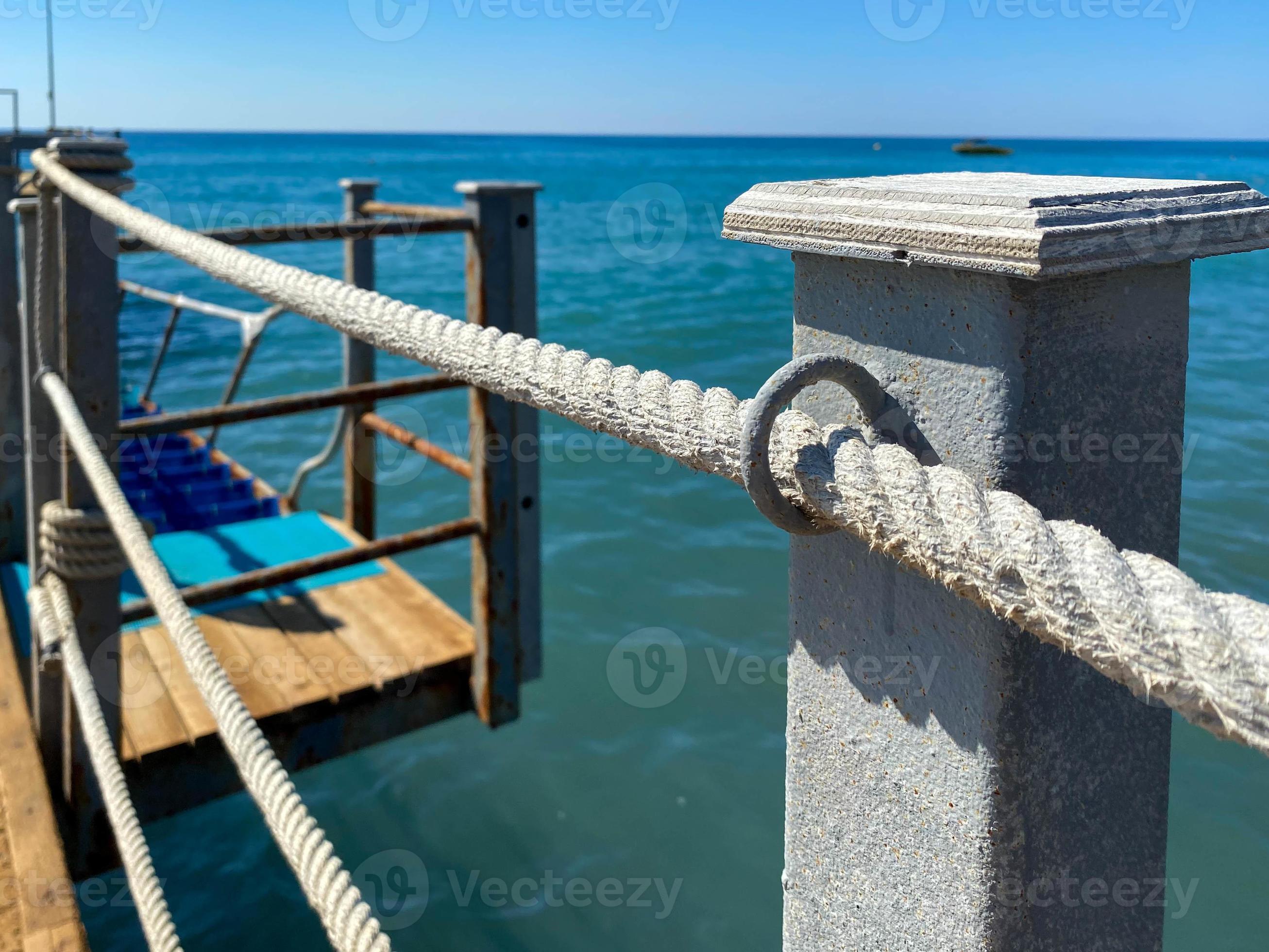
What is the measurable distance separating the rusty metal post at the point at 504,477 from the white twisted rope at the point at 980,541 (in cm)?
244

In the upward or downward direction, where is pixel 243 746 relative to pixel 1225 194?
downward

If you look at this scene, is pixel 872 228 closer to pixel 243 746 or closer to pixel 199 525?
pixel 243 746

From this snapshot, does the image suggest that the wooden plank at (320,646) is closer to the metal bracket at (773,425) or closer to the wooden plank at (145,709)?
the wooden plank at (145,709)

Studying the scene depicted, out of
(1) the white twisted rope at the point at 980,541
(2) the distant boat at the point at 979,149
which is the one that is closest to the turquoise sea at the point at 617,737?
(1) the white twisted rope at the point at 980,541

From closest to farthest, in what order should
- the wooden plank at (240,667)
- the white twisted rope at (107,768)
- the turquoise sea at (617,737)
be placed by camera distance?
the white twisted rope at (107,768), the wooden plank at (240,667), the turquoise sea at (617,737)

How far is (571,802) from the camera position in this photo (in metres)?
5.22

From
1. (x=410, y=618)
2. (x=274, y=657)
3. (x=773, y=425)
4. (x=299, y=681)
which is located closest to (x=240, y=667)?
(x=274, y=657)

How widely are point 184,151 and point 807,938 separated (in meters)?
114

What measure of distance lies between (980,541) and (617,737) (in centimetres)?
539

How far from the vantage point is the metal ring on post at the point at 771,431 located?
718 mm

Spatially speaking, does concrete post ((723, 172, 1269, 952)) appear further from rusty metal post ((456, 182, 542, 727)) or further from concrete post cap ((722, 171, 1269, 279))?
rusty metal post ((456, 182, 542, 727))

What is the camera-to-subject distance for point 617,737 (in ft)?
19.1

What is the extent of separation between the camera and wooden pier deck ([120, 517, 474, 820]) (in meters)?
3.06

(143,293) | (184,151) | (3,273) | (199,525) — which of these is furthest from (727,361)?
(184,151)
